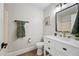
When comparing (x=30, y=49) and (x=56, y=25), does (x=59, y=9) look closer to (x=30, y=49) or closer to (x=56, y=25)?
(x=56, y=25)

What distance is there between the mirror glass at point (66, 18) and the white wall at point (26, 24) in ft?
2.06

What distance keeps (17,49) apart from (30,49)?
402mm

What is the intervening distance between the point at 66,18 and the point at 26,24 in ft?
4.33

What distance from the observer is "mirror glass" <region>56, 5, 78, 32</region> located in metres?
1.72

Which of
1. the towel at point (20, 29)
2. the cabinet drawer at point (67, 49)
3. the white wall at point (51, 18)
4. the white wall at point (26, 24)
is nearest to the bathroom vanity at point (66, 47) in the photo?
the cabinet drawer at point (67, 49)

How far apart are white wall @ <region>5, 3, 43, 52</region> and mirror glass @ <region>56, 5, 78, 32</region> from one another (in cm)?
63

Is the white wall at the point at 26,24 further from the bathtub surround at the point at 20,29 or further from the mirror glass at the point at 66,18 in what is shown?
the mirror glass at the point at 66,18

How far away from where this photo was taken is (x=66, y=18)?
194 centimetres

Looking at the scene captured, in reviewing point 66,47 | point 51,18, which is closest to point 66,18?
point 51,18

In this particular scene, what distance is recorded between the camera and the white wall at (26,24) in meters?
2.41

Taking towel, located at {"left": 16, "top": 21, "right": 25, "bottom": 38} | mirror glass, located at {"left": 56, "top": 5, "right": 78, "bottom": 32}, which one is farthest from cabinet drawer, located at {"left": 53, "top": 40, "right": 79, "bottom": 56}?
towel, located at {"left": 16, "top": 21, "right": 25, "bottom": 38}

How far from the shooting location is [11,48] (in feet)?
7.97

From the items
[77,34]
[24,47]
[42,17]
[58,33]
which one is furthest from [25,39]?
[77,34]

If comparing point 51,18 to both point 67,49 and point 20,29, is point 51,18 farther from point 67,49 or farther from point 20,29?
point 67,49
